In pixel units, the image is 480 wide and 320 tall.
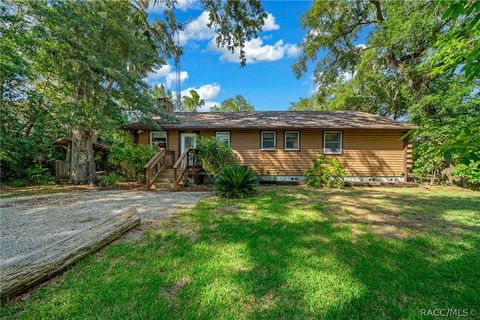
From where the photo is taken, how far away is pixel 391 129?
11359 millimetres

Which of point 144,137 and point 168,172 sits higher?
point 144,137

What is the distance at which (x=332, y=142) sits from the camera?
1201cm

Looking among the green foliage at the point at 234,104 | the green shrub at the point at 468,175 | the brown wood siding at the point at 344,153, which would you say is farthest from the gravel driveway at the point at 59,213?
the green foliage at the point at 234,104

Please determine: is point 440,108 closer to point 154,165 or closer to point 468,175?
point 468,175

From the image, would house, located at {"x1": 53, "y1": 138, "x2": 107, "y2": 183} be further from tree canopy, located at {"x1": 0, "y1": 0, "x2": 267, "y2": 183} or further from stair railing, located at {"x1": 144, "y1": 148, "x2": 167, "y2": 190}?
stair railing, located at {"x1": 144, "y1": 148, "x2": 167, "y2": 190}

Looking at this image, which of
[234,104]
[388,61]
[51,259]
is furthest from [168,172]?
[234,104]

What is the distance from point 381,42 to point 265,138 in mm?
8563

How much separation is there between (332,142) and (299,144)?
173 centimetres

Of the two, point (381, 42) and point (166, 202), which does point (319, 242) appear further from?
point (381, 42)

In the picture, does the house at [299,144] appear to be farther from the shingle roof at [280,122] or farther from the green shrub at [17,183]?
the green shrub at [17,183]

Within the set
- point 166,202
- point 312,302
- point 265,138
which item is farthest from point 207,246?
point 265,138

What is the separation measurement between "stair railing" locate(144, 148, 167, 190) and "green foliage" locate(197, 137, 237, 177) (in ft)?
5.68

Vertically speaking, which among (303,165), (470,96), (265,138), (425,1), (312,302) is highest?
(425,1)

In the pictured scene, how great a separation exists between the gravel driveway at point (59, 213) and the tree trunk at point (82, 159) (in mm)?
2367
